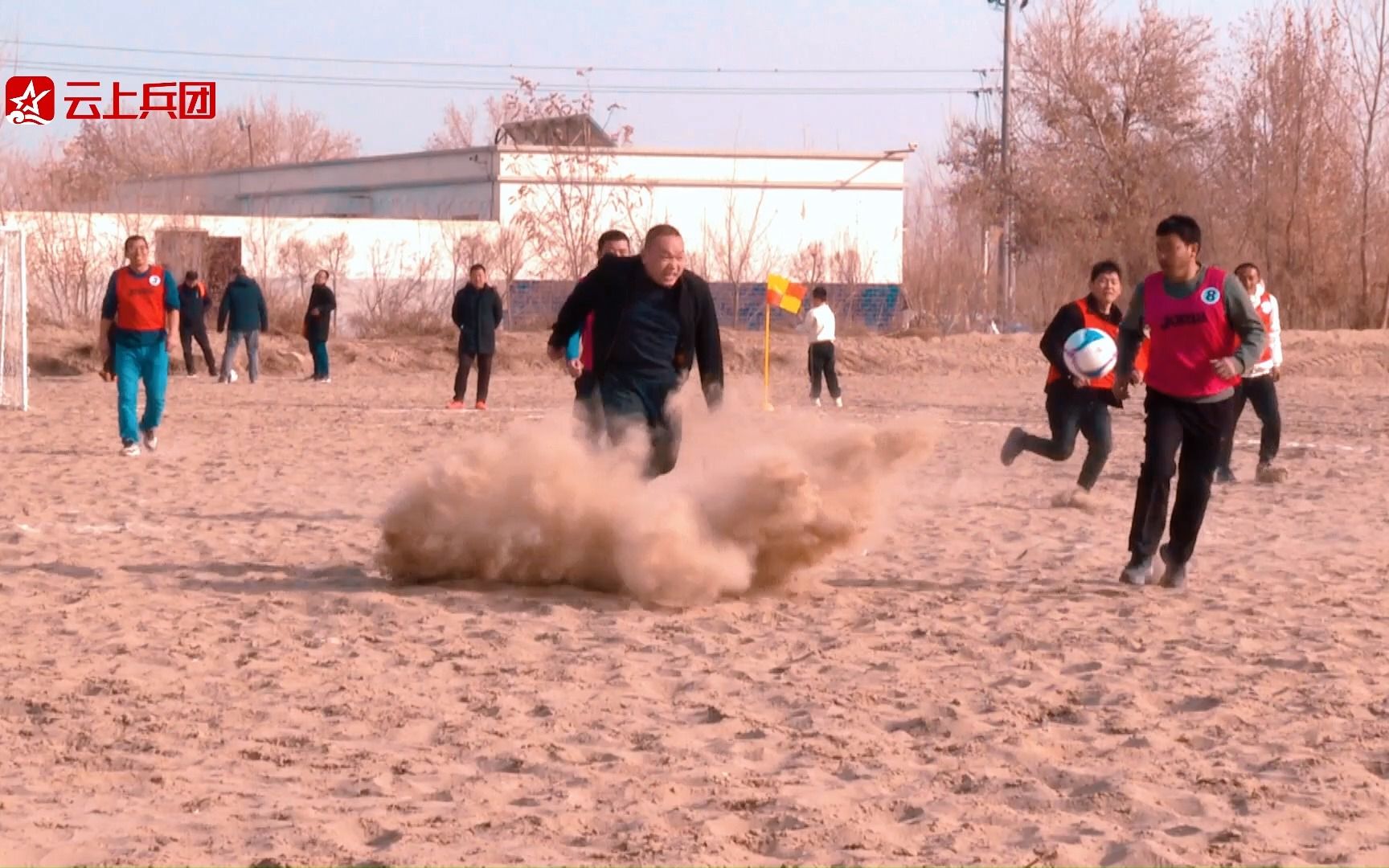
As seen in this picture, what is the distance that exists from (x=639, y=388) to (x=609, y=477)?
17.6 inches

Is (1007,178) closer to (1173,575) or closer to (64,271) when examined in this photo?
(64,271)

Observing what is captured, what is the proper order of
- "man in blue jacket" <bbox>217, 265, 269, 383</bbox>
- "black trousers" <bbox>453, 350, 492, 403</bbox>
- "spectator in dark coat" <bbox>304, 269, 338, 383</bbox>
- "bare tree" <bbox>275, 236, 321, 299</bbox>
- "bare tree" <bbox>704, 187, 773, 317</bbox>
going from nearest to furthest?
"black trousers" <bbox>453, 350, 492, 403</bbox>
"man in blue jacket" <bbox>217, 265, 269, 383</bbox>
"spectator in dark coat" <bbox>304, 269, 338, 383</bbox>
"bare tree" <bbox>275, 236, 321, 299</bbox>
"bare tree" <bbox>704, 187, 773, 317</bbox>

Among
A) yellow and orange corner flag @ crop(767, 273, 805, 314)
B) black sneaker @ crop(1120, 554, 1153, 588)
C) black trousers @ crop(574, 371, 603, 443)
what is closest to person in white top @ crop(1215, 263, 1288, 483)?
black sneaker @ crop(1120, 554, 1153, 588)

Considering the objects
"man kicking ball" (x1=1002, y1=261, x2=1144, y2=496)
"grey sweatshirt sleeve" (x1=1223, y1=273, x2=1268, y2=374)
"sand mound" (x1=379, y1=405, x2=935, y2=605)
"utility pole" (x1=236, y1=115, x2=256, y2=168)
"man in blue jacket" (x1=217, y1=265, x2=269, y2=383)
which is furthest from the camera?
"utility pole" (x1=236, y1=115, x2=256, y2=168)

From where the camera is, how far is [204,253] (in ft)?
124

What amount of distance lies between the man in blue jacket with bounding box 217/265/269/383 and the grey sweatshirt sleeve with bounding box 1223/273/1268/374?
2048 cm

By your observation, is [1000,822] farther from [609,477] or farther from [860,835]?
[609,477]

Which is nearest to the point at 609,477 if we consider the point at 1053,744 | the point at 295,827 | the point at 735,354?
the point at 1053,744

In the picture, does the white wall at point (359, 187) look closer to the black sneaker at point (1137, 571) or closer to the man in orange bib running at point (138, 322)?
the man in orange bib running at point (138, 322)

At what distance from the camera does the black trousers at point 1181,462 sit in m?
8.51

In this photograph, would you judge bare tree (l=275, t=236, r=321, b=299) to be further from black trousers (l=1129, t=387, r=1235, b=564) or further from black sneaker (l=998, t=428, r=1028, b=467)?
black trousers (l=1129, t=387, r=1235, b=564)

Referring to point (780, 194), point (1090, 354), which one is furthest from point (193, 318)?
point (780, 194)

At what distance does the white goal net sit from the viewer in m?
21.1

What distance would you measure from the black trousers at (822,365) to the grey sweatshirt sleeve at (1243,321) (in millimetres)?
15249
